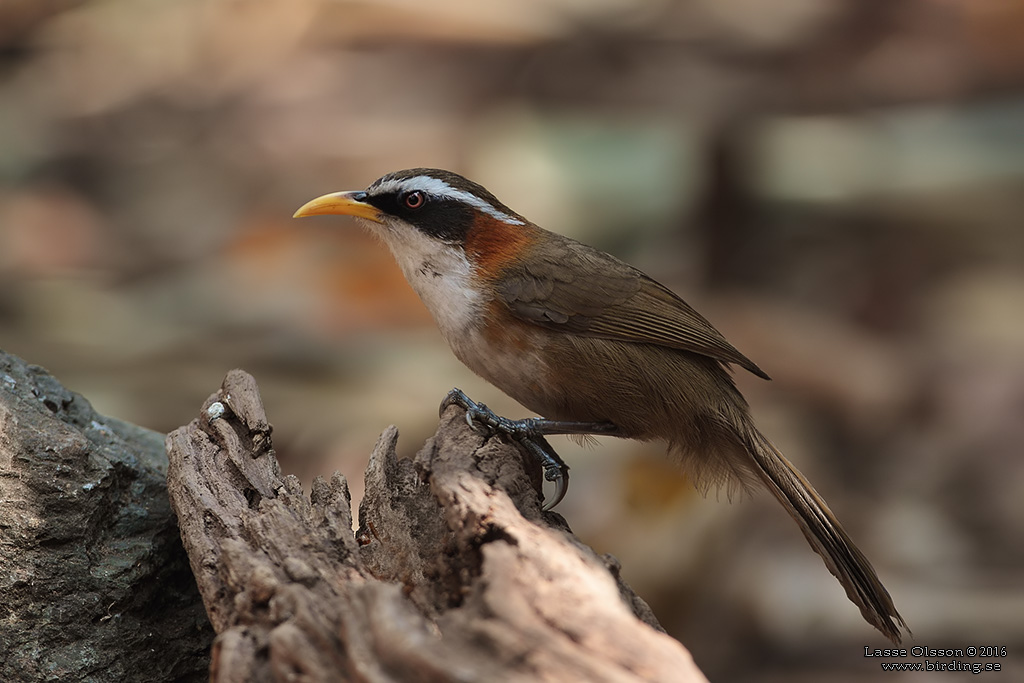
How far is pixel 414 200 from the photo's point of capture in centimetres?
436

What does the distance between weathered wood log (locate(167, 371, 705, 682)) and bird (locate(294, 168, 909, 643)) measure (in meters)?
0.41

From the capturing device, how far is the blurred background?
714cm

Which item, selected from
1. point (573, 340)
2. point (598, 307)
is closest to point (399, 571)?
point (573, 340)

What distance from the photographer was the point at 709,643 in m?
6.68

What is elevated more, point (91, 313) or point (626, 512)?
point (91, 313)

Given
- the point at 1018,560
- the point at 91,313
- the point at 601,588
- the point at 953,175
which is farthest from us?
the point at 953,175

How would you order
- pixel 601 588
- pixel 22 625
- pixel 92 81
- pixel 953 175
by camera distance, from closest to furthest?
pixel 601 588 → pixel 22 625 → pixel 953 175 → pixel 92 81

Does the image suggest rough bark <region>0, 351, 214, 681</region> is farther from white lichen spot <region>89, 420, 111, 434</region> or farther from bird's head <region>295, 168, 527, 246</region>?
bird's head <region>295, 168, 527, 246</region>

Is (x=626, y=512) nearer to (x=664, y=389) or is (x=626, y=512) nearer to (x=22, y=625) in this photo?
(x=664, y=389)

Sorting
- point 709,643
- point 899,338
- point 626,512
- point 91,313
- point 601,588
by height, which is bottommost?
point 601,588

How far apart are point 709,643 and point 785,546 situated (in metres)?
1.16

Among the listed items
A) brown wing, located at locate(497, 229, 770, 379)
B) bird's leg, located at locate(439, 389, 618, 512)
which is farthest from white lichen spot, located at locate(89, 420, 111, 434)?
brown wing, located at locate(497, 229, 770, 379)

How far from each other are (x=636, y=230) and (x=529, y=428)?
21.3 ft

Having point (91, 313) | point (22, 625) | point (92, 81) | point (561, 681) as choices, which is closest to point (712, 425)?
point (561, 681)
